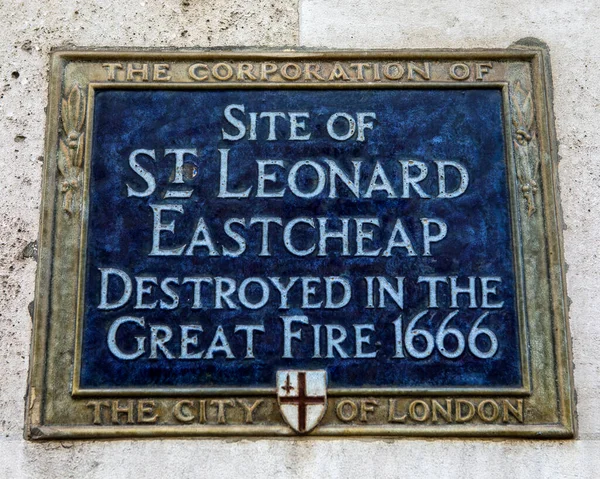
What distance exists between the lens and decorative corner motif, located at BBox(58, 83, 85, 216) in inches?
134

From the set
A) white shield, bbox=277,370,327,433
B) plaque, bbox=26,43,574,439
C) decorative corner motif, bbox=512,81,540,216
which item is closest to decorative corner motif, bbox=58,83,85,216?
plaque, bbox=26,43,574,439

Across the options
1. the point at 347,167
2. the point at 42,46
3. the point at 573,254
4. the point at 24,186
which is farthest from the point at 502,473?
the point at 42,46

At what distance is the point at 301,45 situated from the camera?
3576 millimetres

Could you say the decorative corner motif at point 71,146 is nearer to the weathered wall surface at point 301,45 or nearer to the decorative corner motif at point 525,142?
the weathered wall surface at point 301,45

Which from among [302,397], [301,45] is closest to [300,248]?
[302,397]

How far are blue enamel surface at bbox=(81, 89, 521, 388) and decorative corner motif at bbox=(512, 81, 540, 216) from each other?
6 centimetres

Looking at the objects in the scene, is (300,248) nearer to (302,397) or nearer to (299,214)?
(299,214)

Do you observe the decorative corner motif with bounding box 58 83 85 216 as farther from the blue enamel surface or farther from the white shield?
the white shield

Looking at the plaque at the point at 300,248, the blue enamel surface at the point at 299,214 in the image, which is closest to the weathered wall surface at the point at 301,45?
the plaque at the point at 300,248

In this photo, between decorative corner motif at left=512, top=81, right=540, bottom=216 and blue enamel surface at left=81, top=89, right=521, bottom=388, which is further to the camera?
decorative corner motif at left=512, top=81, right=540, bottom=216

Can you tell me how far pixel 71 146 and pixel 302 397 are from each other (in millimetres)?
1210

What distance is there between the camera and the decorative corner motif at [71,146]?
3396 millimetres

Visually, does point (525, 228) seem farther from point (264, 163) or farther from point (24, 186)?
point (24, 186)

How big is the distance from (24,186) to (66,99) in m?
0.36
